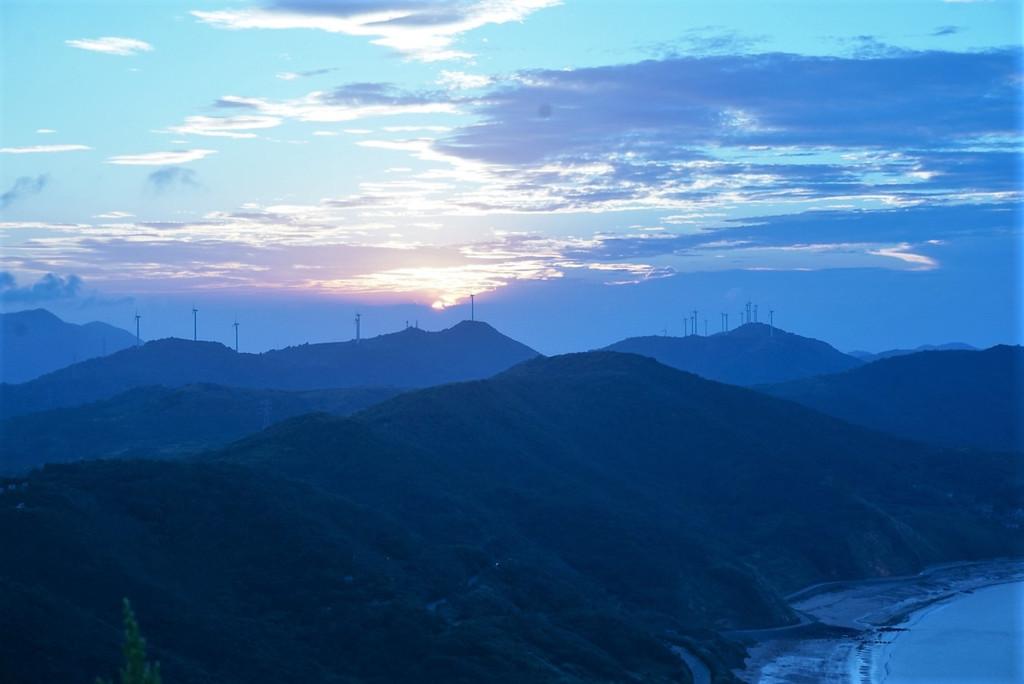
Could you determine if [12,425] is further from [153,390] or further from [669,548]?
[669,548]

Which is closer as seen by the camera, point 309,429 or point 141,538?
point 141,538

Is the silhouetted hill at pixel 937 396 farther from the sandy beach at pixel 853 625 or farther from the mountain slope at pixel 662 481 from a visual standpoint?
the sandy beach at pixel 853 625

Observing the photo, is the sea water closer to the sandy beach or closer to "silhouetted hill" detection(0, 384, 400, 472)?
the sandy beach

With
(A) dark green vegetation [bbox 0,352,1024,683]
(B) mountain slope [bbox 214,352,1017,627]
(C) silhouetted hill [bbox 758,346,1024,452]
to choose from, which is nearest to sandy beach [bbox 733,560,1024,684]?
(A) dark green vegetation [bbox 0,352,1024,683]

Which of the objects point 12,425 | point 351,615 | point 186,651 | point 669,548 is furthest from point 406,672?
point 12,425

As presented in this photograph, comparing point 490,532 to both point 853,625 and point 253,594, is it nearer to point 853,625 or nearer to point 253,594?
point 253,594

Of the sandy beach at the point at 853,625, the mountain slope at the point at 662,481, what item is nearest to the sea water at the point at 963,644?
the sandy beach at the point at 853,625

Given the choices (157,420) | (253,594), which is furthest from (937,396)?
(253,594)
